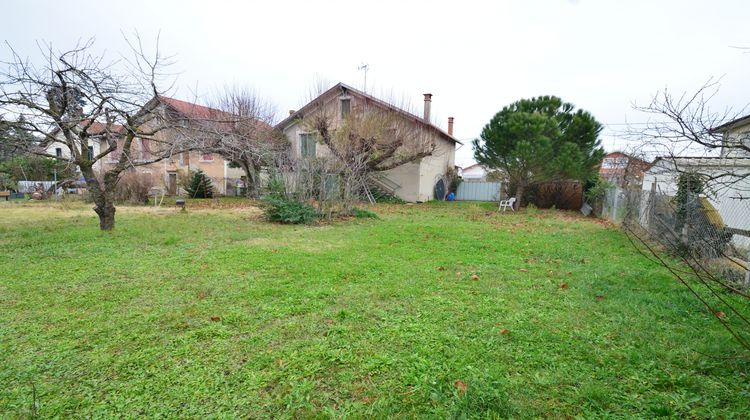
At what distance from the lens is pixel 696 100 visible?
136 inches

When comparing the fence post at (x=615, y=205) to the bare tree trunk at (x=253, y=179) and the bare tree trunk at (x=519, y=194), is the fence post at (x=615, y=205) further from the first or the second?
the bare tree trunk at (x=253, y=179)

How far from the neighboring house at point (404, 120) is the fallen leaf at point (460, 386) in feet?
47.2

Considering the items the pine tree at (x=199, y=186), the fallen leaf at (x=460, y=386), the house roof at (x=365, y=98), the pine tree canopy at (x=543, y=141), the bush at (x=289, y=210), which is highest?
the house roof at (x=365, y=98)

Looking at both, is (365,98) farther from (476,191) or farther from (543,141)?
(476,191)

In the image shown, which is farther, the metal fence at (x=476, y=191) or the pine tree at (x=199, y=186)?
the metal fence at (x=476, y=191)

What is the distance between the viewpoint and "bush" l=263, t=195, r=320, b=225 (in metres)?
9.77

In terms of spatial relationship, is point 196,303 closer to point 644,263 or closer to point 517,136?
point 644,263

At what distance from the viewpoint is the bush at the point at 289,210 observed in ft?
32.1

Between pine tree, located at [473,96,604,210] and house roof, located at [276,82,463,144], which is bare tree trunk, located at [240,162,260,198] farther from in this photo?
pine tree, located at [473,96,604,210]

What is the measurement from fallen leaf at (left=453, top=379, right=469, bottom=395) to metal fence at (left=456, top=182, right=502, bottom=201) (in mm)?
21383

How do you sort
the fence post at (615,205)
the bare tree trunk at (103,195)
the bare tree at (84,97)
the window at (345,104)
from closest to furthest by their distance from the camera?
the bare tree at (84,97)
the bare tree trunk at (103,195)
the fence post at (615,205)
the window at (345,104)

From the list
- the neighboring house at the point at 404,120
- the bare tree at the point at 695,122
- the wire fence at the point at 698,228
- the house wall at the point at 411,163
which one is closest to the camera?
the bare tree at the point at 695,122

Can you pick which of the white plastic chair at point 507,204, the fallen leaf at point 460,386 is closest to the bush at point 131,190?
the white plastic chair at point 507,204

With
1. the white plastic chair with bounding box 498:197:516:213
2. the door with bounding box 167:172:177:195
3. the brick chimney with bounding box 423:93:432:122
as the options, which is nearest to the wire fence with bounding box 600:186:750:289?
the white plastic chair with bounding box 498:197:516:213
